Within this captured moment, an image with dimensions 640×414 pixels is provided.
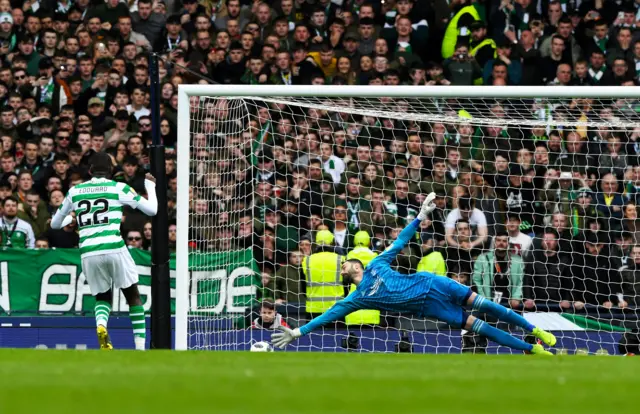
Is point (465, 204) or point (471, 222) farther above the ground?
point (465, 204)

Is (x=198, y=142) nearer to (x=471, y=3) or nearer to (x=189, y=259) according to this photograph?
(x=189, y=259)

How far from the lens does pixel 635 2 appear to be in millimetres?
16422

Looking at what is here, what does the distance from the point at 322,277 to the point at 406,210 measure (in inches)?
53.4

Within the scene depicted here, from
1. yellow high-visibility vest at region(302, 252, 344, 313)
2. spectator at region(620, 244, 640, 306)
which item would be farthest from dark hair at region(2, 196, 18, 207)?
spectator at region(620, 244, 640, 306)

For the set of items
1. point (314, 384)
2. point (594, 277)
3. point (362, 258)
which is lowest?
point (314, 384)

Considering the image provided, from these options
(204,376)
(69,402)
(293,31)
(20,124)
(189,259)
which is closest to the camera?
(69,402)

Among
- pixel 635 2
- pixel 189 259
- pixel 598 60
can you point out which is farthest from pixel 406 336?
pixel 635 2

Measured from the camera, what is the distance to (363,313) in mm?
12453

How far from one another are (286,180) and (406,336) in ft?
7.68

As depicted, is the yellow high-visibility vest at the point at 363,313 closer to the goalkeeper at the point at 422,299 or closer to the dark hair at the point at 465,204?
the goalkeeper at the point at 422,299

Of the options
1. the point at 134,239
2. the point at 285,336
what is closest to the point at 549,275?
the point at 285,336

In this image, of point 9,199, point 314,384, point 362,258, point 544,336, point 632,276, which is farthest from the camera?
point 9,199

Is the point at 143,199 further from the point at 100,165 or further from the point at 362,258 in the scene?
the point at 362,258

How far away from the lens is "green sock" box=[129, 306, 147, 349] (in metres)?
11.0
